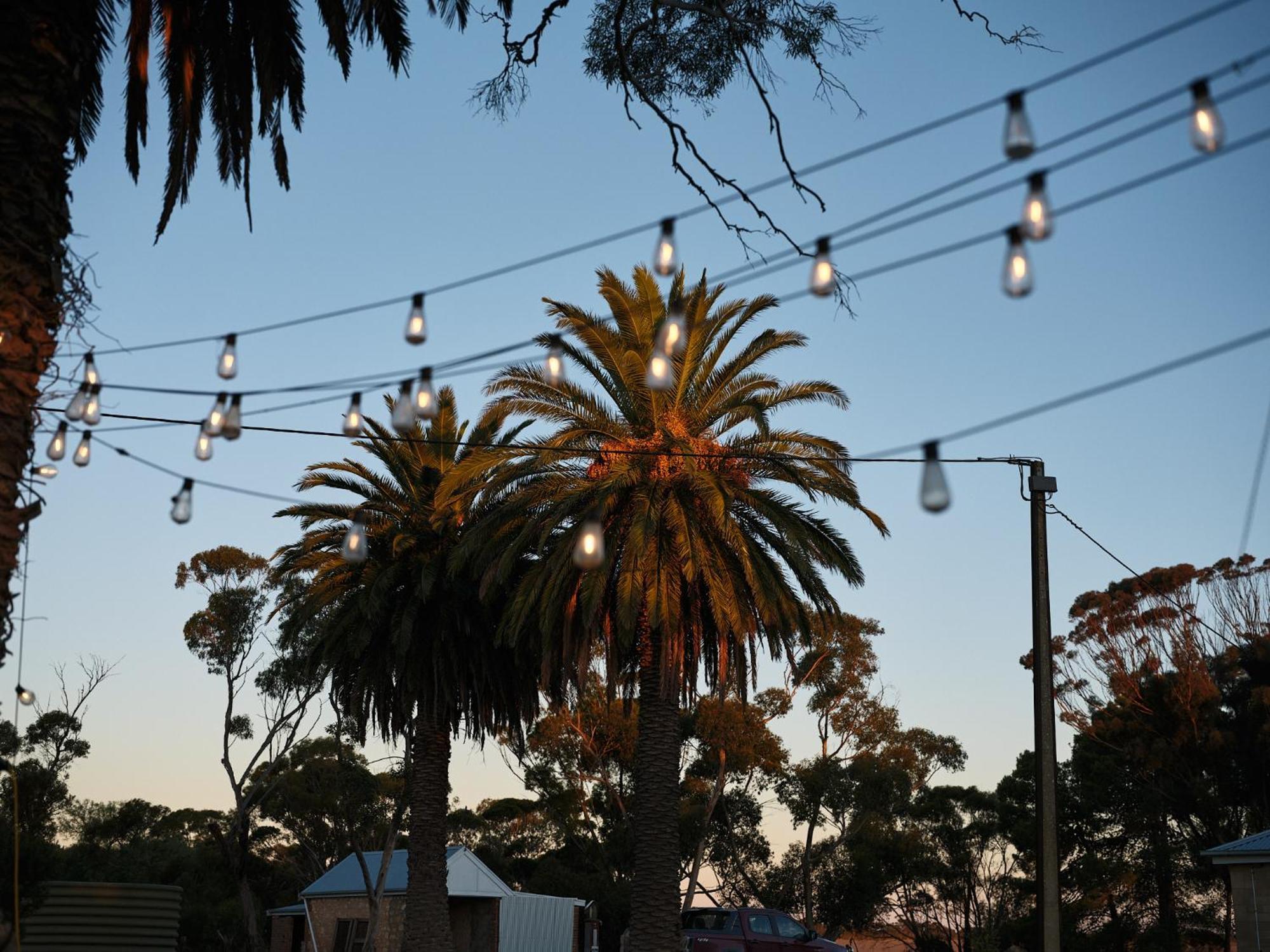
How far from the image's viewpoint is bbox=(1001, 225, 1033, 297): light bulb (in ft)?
22.9

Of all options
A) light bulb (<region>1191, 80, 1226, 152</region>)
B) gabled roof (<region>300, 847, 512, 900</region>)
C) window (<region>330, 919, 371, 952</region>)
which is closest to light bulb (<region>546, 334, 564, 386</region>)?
light bulb (<region>1191, 80, 1226, 152</region>)

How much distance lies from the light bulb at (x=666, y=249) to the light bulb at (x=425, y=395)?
7.49 feet

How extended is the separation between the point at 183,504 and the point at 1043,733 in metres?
10.2

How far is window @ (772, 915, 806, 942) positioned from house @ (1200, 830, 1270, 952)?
7.61 metres

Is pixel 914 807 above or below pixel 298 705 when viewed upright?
below

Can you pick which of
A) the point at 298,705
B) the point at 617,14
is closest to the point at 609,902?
the point at 298,705

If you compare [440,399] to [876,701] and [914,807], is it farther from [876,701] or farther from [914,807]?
[914,807]

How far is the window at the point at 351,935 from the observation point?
38.1 metres

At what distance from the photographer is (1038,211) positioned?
675 centimetres

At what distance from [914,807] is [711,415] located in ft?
110

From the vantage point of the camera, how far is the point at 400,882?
126 ft

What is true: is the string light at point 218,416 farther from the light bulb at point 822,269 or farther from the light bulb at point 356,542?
the light bulb at point 822,269

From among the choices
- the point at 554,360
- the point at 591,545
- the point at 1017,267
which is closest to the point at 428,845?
the point at 554,360

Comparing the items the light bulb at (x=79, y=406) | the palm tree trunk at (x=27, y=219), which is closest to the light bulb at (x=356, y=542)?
the light bulb at (x=79, y=406)
